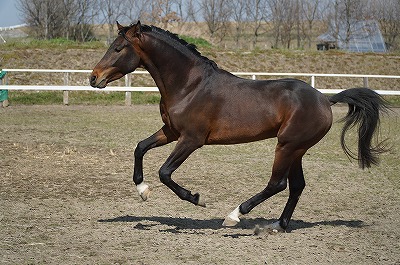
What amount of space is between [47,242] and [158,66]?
2125 mm

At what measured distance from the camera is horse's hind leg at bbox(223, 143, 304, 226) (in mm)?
5727

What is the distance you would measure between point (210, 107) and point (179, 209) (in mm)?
1600

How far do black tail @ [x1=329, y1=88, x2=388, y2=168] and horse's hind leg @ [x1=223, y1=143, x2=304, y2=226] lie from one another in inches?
33.5

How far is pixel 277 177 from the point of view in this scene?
5828mm

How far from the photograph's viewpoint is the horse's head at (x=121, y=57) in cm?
592

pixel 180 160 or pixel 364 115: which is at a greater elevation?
pixel 364 115

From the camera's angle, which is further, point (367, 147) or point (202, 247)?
point (367, 147)

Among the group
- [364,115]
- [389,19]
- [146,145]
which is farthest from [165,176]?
[389,19]

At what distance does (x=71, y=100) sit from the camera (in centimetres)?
2216

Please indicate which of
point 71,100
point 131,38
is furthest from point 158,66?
point 71,100

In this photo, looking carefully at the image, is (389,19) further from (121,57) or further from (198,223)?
(121,57)

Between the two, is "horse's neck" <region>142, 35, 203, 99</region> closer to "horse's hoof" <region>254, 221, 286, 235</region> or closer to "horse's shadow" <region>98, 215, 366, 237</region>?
"horse's shadow" <region>98, 215, 366, 237</region>

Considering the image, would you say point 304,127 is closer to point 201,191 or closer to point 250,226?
point 250,226

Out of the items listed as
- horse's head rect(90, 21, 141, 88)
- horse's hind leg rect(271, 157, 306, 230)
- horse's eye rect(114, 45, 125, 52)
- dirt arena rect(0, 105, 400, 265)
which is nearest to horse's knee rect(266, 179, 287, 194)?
horse's hind leg rect(271, 157, 306, 230)
